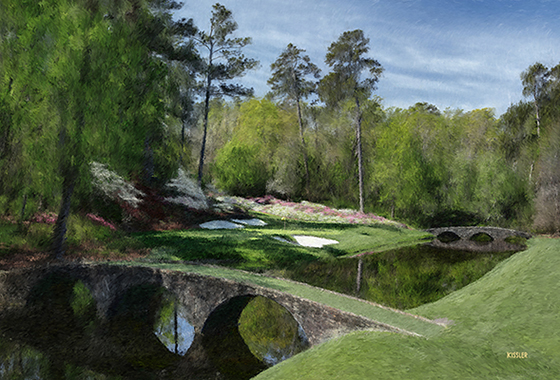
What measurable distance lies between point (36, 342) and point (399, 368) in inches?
362

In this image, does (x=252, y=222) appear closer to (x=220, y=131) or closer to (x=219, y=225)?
(x=219, y=225)

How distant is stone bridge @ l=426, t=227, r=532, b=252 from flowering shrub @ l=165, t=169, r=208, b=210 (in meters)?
18.6

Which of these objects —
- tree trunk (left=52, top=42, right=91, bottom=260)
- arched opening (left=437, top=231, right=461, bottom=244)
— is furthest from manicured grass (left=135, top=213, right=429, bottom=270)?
arched opening (left=437, top=231, right=461, bottom=244)

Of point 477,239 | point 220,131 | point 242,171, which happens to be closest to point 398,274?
point 477,239

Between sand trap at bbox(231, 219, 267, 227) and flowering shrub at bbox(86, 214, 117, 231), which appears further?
sand trap at bbox(231, 219, 267, 227)

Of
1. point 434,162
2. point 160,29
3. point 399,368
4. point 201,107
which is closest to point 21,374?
point 399,368

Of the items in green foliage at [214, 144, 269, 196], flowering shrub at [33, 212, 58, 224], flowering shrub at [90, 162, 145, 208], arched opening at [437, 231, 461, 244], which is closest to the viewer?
flowering shrub at [33, 212, 58, 224]

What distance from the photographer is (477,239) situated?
36.0m

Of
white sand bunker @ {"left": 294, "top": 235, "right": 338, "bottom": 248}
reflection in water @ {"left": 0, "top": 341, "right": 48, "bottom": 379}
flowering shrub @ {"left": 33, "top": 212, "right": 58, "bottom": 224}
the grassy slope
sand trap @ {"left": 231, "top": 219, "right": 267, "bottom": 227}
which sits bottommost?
reflection in water @ {"left": 0, "top": 341, "right": 48, "bottom": 379}

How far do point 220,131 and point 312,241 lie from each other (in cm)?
3652

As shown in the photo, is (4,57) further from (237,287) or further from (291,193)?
(291,193)

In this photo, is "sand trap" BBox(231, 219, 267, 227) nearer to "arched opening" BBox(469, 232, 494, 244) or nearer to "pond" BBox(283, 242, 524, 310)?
"pond" BBox(283, 242, 524, 310)

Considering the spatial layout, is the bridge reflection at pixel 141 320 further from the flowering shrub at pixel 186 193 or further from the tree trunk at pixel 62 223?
the flowering shrub at pixel 186 193

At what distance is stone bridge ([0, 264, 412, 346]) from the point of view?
31.3 feet
